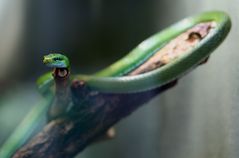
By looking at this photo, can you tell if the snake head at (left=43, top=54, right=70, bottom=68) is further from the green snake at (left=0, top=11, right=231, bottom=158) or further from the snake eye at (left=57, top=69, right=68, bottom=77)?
the green snake at (left=0, top=11, right=231, bottom=158)

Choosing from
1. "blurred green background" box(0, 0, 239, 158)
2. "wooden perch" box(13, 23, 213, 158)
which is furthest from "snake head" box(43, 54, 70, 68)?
"blurred green background" box(0, 0, 239, 158)

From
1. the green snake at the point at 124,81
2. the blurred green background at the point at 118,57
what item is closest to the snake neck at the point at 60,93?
the green snake at the point at 124,81

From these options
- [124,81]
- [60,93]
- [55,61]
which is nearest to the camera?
[55,61]

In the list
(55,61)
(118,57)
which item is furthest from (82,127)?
(118,57)

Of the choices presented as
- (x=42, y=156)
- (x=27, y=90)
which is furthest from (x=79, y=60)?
→ (x=42, y=156)

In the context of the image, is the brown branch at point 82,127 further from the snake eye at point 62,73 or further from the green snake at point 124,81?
the snake eye at point 62,73

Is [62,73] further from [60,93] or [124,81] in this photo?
[124,81]

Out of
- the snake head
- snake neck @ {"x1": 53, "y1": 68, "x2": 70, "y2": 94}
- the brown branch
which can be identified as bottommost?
the brown branch
